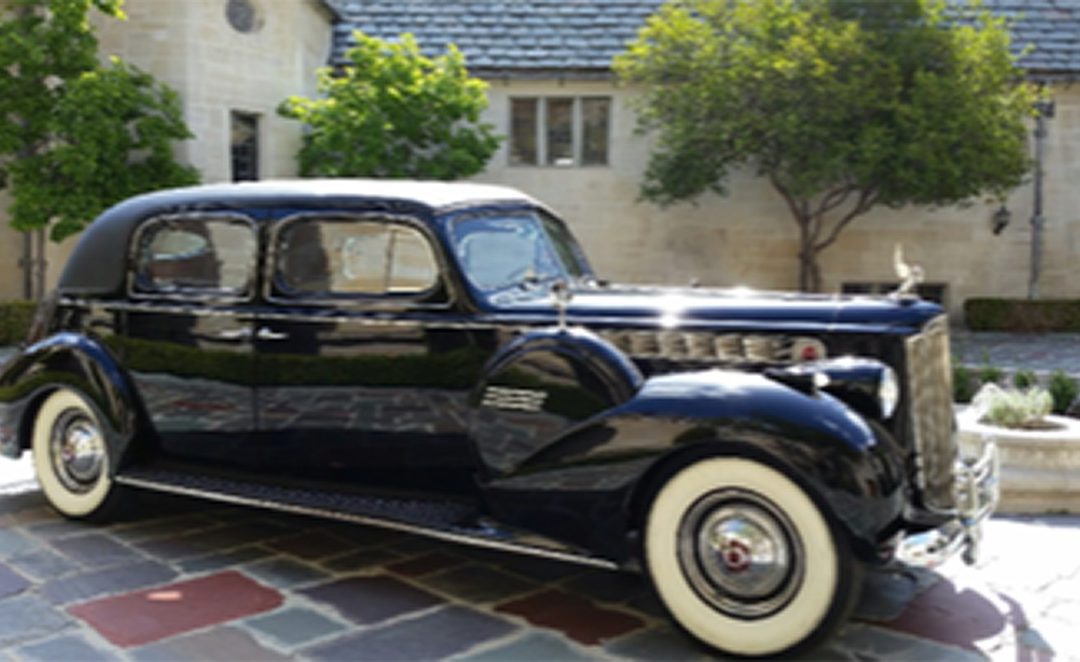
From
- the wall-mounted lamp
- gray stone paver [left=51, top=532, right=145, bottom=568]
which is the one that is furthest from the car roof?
the wall-mounted lamp

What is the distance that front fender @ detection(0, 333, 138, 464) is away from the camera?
206 inches

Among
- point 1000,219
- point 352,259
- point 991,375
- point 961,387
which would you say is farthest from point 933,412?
point 1000,219

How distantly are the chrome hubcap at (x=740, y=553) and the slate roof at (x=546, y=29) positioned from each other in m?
14.0

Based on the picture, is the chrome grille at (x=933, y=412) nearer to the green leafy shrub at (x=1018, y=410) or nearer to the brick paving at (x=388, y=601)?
the brick paving at (x=388, y=601)

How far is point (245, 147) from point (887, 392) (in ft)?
46.6

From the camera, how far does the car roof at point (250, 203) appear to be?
4770 millimetres

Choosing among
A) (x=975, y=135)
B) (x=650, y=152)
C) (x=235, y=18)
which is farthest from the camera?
(x=650, y=152)

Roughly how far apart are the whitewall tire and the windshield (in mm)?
2290

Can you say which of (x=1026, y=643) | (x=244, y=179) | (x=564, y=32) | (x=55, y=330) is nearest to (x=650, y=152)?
(x=564, y=32)

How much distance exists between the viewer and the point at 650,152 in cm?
1720

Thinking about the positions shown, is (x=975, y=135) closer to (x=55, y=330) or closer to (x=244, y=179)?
(x=244, y=179)

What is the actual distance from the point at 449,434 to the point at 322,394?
70cm

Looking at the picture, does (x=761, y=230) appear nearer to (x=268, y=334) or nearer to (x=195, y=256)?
(x=195, y=256)

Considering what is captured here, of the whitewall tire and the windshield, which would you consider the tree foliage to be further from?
the windshield
